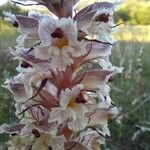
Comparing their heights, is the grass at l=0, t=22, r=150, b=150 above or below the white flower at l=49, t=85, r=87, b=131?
below

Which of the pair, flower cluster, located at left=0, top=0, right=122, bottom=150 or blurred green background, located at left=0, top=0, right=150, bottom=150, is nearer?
flower cluster, located at left=0, top=0, right=122, bottom=150

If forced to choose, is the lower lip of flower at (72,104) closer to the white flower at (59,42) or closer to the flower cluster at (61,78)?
the flower cluster at (61,78)

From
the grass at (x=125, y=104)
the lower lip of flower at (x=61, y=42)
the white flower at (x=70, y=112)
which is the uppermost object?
the lower lip of flower at (x=61, y=42)

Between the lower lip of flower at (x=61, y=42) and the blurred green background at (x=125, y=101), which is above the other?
the lower lip of flower at (x=61, y=42)

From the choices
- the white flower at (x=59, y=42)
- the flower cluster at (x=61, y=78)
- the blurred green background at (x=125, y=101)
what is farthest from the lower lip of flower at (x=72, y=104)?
the blurred green background at (x=125, y=101)

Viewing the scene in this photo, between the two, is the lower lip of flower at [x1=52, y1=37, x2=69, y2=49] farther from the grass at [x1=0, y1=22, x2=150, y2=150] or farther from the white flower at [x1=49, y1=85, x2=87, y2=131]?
the grass at [x1=0, y1=22, x2=150, y2=150]

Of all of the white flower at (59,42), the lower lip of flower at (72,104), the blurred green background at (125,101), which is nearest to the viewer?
the white flower at (59,42)

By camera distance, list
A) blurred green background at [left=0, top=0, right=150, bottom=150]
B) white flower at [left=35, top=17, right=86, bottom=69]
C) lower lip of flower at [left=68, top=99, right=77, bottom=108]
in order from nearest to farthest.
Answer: white flower at [left=35, top=17, right=86, bottom=69] → lower lip of flower at [left=68, top=99, right=77, bottom=108] → blurred green background at [left=0, top=0, right=150, bottom=150]

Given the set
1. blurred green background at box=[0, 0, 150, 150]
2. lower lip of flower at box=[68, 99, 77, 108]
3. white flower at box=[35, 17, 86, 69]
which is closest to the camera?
white flower at box=[35, 17, 86, 69]

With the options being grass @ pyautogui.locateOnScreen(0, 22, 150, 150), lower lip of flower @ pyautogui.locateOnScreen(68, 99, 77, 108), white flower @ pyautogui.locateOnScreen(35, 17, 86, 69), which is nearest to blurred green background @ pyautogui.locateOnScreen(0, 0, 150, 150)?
grass @ pyautogui.locateOnScreen(0, 22, 150, 150)
